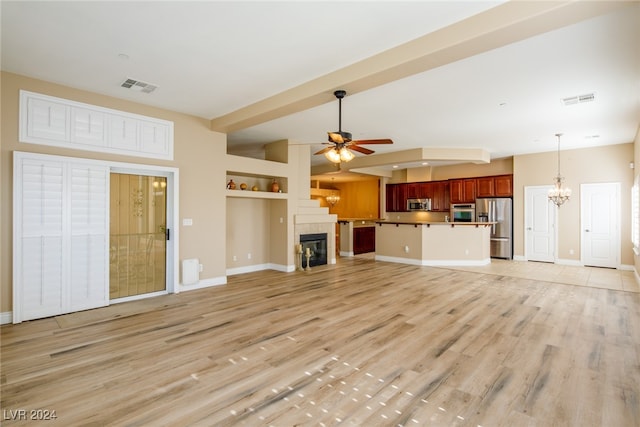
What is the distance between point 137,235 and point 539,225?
9624 mm

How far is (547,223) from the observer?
27.8ft

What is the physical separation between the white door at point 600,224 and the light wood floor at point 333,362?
10.7 ft

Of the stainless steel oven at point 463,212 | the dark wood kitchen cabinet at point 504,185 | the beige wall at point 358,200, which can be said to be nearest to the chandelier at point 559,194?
the dark wood kitchen cabinet at point 504,185

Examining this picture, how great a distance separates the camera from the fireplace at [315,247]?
7598 millimetres

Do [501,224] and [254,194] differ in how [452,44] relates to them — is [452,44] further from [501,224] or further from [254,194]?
[501,224]

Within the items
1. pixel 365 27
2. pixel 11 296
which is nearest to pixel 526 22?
pixel 365 27

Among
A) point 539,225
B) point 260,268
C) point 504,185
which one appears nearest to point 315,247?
point 260,268

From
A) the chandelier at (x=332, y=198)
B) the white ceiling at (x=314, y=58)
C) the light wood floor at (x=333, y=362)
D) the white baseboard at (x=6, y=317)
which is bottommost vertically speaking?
the light wood floor at (x=333, y=362)

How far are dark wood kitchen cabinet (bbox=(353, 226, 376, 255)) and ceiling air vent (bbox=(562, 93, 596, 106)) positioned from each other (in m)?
6.30

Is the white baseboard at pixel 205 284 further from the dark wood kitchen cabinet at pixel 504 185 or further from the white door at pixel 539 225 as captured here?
the white door at pixel 539 225

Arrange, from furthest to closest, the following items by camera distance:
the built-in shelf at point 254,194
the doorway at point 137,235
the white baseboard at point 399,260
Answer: the white baseboard at point 399,260
the built-in shelf at point 254,194
the doorway at point 137,235

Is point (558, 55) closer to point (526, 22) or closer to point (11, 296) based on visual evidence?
point (526, 22)

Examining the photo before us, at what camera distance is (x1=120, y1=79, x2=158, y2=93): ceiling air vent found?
4102mm

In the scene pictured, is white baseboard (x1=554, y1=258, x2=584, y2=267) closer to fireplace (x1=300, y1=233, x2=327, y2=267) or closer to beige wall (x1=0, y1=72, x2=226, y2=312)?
fireplace (x1=300, y1=233, x2=327, y2=267)
